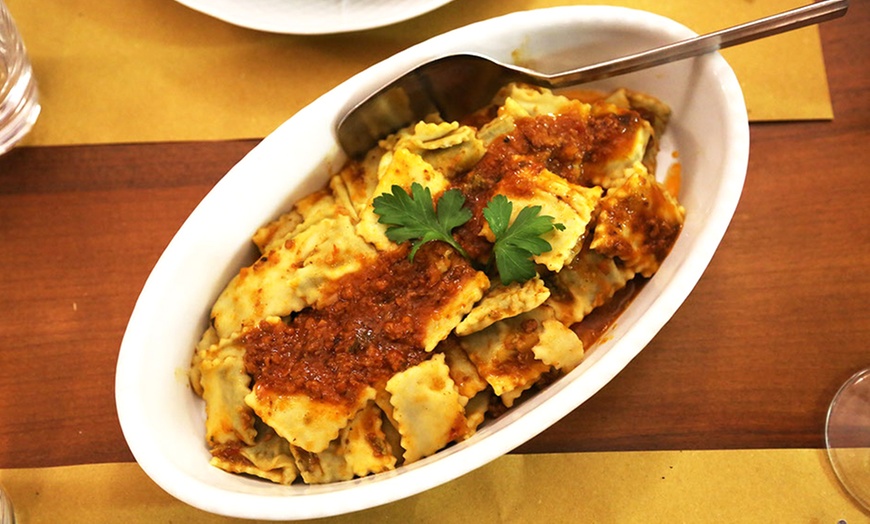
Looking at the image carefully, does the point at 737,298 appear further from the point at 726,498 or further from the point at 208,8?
the point at 208,8

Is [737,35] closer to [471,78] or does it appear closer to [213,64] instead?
[471,78]

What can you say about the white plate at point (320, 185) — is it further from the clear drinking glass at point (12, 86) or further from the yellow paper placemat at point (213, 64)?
the clear drinking glass at point (12, 86)

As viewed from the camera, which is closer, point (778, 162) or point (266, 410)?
point (266, 410)

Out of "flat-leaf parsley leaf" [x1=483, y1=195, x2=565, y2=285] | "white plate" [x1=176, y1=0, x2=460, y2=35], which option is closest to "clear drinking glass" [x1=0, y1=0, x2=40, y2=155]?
"white plate" [x1=176, y1=0, x2=460, y2=35]

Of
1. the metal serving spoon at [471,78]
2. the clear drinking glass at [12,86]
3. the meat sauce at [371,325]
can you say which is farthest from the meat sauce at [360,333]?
the clear drinking glass at [12,86]

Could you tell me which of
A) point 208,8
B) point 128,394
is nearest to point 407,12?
point 208,8

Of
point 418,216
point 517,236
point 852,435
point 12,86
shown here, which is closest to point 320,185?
point 418,216

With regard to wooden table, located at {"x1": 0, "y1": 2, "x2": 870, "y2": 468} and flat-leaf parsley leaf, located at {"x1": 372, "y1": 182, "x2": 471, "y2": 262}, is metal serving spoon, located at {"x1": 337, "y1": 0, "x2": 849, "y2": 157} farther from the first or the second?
wooden table, located at {"x1": 0, "y1": 2, "x2": 870, "y2": 468}
